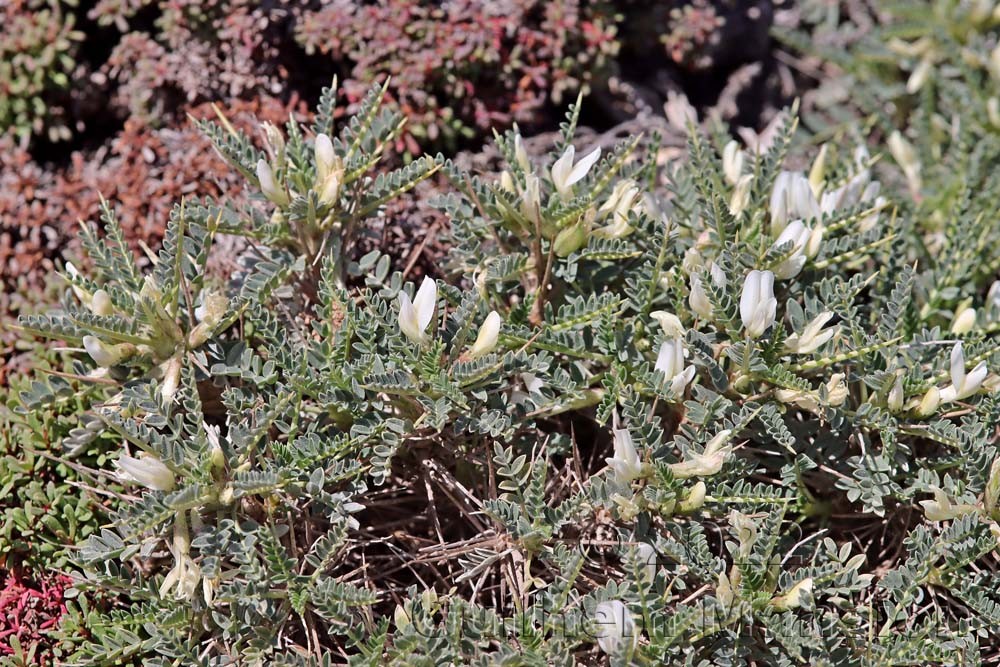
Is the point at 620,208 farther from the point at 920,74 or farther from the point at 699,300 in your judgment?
the point at 920,74

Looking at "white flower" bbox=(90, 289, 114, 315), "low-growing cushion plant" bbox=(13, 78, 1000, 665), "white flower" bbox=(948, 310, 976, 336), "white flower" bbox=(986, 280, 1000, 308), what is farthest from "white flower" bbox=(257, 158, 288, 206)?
"white flower" bbox=(986, 280, 1000, 308)

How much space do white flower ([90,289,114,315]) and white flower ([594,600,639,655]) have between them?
4.06 ft

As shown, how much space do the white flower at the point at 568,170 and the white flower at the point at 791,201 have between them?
18.4 inches

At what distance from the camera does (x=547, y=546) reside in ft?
6.68

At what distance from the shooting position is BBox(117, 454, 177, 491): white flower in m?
1.89

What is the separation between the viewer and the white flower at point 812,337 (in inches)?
81.4

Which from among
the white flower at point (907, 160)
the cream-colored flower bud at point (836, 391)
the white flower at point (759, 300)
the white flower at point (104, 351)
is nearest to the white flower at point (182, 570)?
the white flower at point (104, 351)

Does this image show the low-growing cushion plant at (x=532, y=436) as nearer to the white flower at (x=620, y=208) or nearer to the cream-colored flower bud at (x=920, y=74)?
the white flower at (x=620, y=208)

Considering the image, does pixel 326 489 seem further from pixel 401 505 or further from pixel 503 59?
pixel 503 59

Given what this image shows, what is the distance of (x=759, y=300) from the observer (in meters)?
2.01

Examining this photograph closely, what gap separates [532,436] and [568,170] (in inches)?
25.0

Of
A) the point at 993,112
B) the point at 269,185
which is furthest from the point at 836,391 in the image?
the point at 993,112

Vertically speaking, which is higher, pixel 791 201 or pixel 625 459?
pixel 791 201

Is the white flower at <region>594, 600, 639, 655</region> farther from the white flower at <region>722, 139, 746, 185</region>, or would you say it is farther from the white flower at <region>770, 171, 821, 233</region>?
the white flower at <region>722, 139, 746, 185</region>
